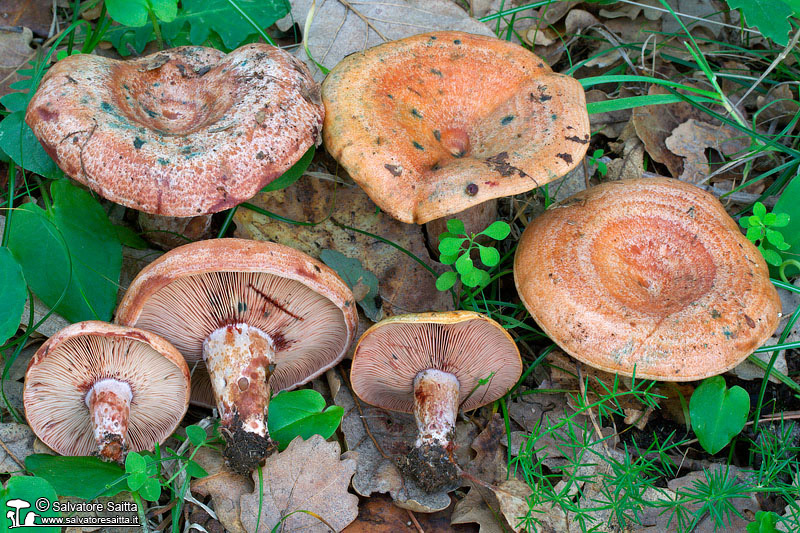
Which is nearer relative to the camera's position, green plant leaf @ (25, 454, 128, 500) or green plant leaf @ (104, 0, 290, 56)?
green plant leaf @ (25, 454, 128, 500)

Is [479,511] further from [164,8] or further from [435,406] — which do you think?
[164,8]

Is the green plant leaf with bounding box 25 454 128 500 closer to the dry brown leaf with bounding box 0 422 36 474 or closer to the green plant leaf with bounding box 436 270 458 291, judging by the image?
the dry brown leaf with bounding box 0 422 36 474

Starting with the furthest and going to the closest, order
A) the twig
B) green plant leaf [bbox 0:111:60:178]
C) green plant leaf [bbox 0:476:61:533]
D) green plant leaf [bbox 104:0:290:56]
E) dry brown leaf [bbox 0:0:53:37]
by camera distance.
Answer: dry brown leaf [bbox 0:0:53:37] → the twig → green plant leaf [bbox 104:0:290:56] → green plant leaf [bbox 0:111:60:178] → green plant leaf [bbox 0:476:61:533]

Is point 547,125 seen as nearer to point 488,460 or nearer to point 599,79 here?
point 599,79

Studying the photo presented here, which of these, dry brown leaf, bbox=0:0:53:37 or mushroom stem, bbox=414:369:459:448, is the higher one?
dry brown leaf, bbox=0:0:53:37

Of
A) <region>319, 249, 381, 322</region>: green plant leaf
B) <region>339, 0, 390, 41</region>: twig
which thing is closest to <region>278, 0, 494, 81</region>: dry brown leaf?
<region>339, 0, 390, 41</region>: twig

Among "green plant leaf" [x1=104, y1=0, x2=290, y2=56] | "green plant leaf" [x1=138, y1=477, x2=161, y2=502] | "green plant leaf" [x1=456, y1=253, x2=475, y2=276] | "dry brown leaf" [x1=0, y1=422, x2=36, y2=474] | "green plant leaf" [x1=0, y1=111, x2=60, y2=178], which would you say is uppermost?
"green plant leaf" [x1=104, y1=0, x2=290, y2=56]

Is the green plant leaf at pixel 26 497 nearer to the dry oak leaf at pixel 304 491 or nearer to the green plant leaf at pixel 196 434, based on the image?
the green plant leaf at pixel 196 434
